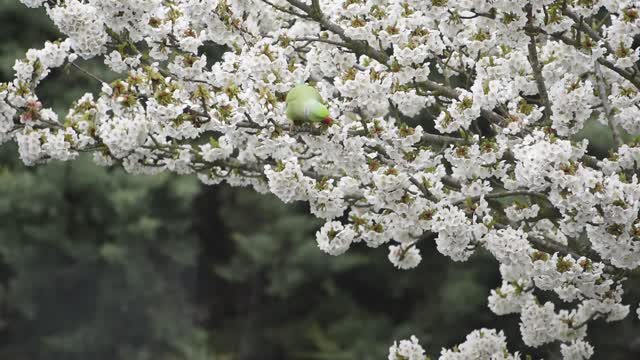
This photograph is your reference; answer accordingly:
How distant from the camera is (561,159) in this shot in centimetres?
283

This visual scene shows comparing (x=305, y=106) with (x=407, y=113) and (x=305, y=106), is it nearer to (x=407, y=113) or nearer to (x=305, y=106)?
(x=305, y=106)

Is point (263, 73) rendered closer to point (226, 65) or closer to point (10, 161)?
point (226, 65)

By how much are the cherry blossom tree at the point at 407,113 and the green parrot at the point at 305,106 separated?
10 centimetres

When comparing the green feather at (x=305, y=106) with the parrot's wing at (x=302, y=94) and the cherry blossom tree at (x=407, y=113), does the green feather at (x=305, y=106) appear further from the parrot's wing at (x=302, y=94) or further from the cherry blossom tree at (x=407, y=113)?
the cherry blossom tree at (x=407, y=113)

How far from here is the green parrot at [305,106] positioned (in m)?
2.96

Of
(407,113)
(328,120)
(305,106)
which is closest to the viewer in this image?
(305,106)

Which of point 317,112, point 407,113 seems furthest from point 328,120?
point 407,113

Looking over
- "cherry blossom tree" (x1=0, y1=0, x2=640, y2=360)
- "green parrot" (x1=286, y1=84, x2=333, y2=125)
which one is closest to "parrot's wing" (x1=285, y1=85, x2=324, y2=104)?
"green parrot" (x1=286, y1=84, x2=333, y2=125)

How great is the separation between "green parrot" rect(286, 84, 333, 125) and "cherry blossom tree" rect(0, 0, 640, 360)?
98 millimetres

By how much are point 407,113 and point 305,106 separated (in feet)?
2.66

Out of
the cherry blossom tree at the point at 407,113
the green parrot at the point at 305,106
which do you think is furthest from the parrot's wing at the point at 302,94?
the cherry blossom tree at the point at 407,113

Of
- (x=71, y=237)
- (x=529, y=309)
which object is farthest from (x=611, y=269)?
(x=71, y=237)

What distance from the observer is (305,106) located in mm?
2959

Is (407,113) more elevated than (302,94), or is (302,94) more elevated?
(407,113)
